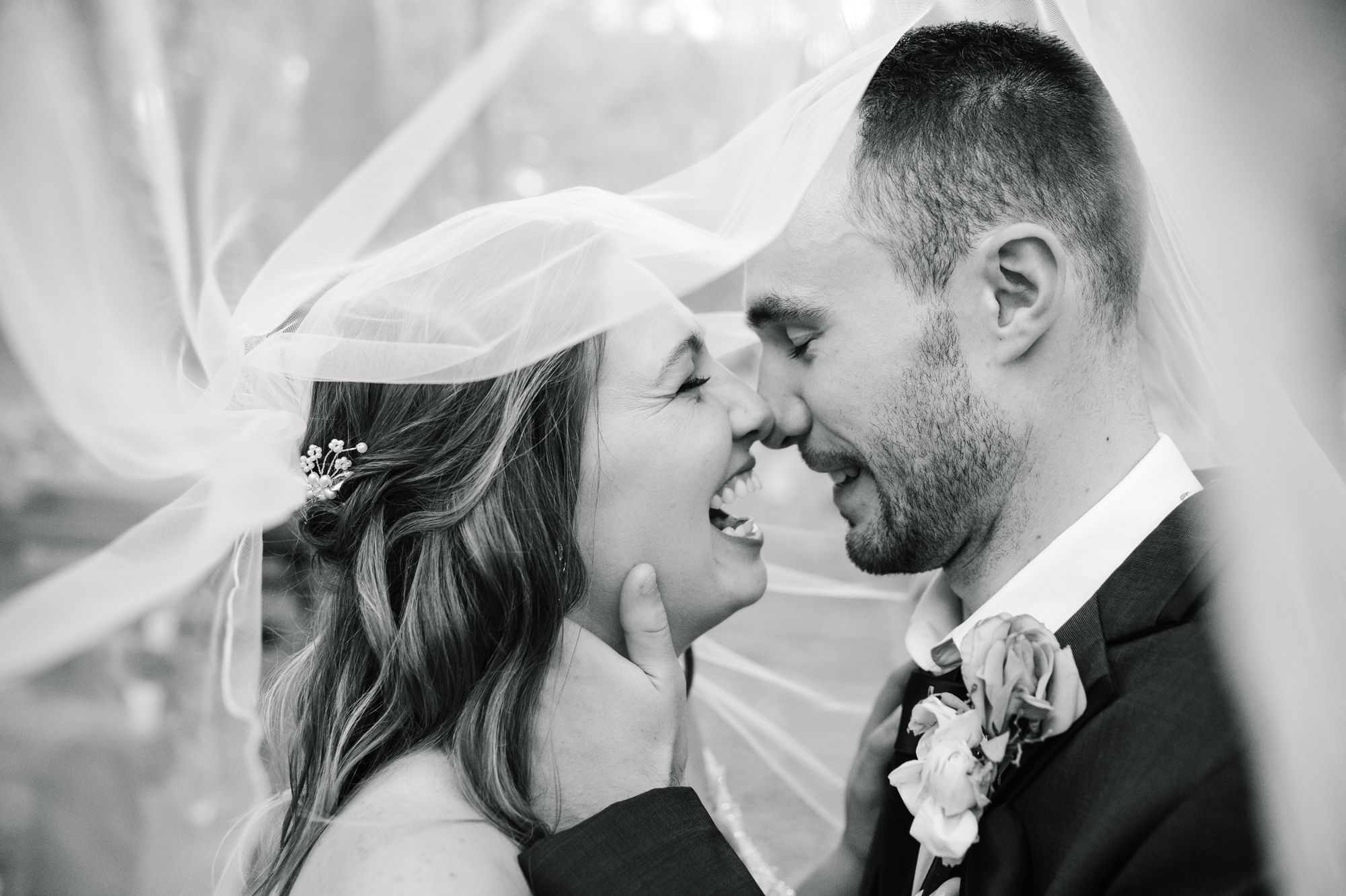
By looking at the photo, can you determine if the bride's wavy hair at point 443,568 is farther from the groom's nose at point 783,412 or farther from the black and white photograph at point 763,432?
the groom's nose at point 783,412

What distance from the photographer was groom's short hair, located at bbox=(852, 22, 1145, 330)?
2.56 meters

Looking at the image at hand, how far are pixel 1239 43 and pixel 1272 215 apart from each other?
0.33 metres

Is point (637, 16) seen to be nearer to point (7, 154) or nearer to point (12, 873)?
point (7, 154)

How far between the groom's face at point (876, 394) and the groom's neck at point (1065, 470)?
0.05 meters

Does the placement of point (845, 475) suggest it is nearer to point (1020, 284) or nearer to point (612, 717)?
point (1020, 284)

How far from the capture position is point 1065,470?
2.48 m

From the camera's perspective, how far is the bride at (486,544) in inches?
95.3

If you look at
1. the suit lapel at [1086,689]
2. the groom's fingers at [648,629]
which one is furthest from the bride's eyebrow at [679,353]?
the suit lapel at [1086,689]

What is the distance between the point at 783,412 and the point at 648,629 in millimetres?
672

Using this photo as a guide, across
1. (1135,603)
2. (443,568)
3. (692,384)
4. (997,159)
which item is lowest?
(1135,603)

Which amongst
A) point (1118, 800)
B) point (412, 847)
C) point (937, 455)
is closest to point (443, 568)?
point (412, 847)

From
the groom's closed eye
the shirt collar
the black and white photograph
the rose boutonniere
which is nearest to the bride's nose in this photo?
the black and white photograph

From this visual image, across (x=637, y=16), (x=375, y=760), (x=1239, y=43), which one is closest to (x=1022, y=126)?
(x=1239, y=43)

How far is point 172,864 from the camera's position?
15.8 feet
